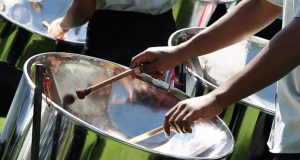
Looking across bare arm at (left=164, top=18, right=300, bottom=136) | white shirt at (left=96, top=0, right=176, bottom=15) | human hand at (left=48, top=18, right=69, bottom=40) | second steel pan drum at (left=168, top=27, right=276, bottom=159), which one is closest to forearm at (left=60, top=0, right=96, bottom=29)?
white shirt at (left=96, top=0, right=176, bottom=15)

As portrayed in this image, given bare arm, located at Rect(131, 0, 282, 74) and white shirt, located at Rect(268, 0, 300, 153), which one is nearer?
white shirt, located at Rect(268, 0, 300, 153)

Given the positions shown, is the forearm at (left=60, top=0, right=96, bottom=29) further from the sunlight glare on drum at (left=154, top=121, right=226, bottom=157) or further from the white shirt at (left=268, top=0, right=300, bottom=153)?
the white shirt at (left=268, top=0, right=300, bottom=153)

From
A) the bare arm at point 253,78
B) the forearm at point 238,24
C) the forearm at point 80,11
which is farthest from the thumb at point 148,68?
the forearm at point 80,11

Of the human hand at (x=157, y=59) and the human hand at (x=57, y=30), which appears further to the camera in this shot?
the human hand at (x=57, y=30)

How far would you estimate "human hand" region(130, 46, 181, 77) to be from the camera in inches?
81.4

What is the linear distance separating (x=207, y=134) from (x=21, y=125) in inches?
18.3

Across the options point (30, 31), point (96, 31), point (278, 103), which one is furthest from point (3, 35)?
point (278, 103)

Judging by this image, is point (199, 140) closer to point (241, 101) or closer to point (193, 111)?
point (241, 101)

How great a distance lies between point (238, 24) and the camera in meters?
2.00

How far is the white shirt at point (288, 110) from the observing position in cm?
167

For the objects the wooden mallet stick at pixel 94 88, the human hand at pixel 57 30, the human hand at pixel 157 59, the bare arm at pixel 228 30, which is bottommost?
the human hand at pixel 57 30

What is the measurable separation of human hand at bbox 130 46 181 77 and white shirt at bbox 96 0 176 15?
1.62 ft

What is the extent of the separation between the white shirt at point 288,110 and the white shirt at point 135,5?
0.97 meters

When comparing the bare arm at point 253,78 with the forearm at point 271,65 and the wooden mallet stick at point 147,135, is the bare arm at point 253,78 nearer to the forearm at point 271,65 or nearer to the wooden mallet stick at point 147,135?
the forearm at point 271,65
